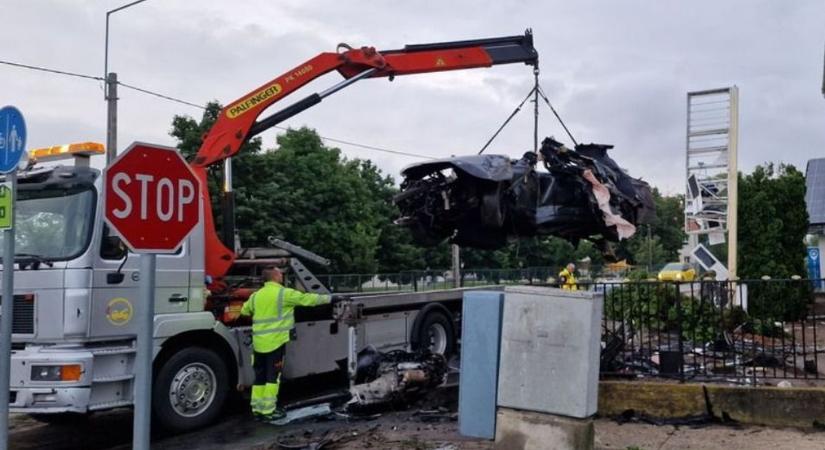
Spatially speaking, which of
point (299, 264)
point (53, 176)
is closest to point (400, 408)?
point (299, 264)

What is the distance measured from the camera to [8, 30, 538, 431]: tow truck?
6.96 m

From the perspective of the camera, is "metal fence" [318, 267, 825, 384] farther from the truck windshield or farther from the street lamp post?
the street lamp post

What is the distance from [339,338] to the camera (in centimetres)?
980

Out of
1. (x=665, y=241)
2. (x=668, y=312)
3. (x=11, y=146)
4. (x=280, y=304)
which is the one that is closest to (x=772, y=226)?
(x=668, y=312)

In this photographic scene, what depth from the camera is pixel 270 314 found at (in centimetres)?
833

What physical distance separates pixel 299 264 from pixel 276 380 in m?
1.78

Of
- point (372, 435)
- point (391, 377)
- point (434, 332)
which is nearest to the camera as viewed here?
point (372, 435)

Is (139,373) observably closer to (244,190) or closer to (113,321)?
(113,321)

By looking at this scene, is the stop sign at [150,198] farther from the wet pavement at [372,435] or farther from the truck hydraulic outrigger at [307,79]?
the truck hydraulic outrigger at [307,79]

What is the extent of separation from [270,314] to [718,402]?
4713mm

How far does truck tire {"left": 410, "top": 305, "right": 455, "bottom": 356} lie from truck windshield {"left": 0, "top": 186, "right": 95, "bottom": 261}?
5013mm

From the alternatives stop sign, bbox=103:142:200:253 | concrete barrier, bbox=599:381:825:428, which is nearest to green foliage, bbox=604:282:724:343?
concrete barrier, bbox=599:381:825:428

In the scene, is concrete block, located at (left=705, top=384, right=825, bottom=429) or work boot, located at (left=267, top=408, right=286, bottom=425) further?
work boot, located at (left=267, top=408, right=286, bottom=425)

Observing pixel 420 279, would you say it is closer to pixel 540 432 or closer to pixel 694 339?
pixel 694 339
